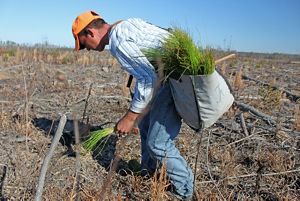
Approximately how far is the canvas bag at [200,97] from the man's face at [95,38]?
0.62 metres

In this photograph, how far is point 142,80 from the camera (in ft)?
8.49

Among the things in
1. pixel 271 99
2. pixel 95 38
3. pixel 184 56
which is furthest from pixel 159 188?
pixel 271 99

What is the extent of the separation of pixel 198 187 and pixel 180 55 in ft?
4.06

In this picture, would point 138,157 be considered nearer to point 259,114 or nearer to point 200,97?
point 200,97

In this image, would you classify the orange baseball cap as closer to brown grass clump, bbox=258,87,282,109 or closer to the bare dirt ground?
the bare dirt ground

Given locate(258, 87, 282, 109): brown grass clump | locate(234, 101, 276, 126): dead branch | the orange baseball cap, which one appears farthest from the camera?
locate(258, 87, 282, 109): brown grass clump

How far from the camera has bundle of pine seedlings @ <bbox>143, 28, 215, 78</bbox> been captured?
7.61 ft

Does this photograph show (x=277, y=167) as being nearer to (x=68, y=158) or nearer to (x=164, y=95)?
(x=164, y=95)

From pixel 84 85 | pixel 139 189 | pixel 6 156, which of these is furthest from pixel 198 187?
pixel 84 85

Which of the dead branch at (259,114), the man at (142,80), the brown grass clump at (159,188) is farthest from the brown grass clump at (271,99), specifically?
the brown grass clump at (159,188)

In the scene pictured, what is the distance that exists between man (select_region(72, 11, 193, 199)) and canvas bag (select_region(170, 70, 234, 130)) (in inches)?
5.9

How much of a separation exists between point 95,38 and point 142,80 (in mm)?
556

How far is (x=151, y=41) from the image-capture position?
8.55 ft

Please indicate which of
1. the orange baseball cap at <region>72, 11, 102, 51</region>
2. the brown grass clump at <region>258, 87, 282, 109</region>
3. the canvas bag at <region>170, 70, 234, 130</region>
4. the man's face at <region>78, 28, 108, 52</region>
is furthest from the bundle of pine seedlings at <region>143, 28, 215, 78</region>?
the brown grass clump at <region>258, 87, 282, 109</region>
